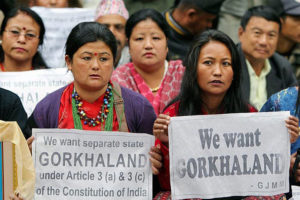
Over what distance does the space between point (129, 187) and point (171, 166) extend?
1.07 ft

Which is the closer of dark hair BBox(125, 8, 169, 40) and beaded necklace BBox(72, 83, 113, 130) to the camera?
beaded necklace BBox(72, 83, 113, 130)

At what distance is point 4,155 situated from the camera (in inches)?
182


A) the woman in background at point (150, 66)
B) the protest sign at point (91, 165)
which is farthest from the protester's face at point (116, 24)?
the protest sign at point (91, 165)

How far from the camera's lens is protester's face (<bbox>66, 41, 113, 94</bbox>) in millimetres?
5266

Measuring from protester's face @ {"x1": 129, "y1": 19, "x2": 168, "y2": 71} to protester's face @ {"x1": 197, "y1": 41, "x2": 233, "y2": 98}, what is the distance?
0.85 metres

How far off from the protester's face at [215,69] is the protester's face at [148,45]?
851 mm

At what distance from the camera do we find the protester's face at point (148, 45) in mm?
6227

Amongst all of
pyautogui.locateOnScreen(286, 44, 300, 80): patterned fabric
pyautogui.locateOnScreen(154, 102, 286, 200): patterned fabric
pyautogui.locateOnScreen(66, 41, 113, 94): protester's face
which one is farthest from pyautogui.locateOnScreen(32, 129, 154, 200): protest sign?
pyautogui.locateOnScreen(286, 44, 300, 80): patterned fabric

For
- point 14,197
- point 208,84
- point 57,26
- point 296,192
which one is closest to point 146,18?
point 208,84

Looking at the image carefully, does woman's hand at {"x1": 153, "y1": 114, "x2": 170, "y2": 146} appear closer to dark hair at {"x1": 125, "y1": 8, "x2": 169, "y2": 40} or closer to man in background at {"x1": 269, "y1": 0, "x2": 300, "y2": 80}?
dark hair at {"x1": 125, "y1": 8, "x2": 169, "y2": 40}

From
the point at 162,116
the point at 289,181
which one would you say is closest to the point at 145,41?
the point at 162,116

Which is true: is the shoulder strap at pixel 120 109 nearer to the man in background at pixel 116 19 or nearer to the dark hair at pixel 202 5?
the man in background at pixel 116 19

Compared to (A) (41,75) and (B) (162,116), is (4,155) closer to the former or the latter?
(B) (162,116)

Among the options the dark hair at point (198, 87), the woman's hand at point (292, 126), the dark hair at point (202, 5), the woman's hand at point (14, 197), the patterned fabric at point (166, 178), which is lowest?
the woman's hand at point (14, 197)
